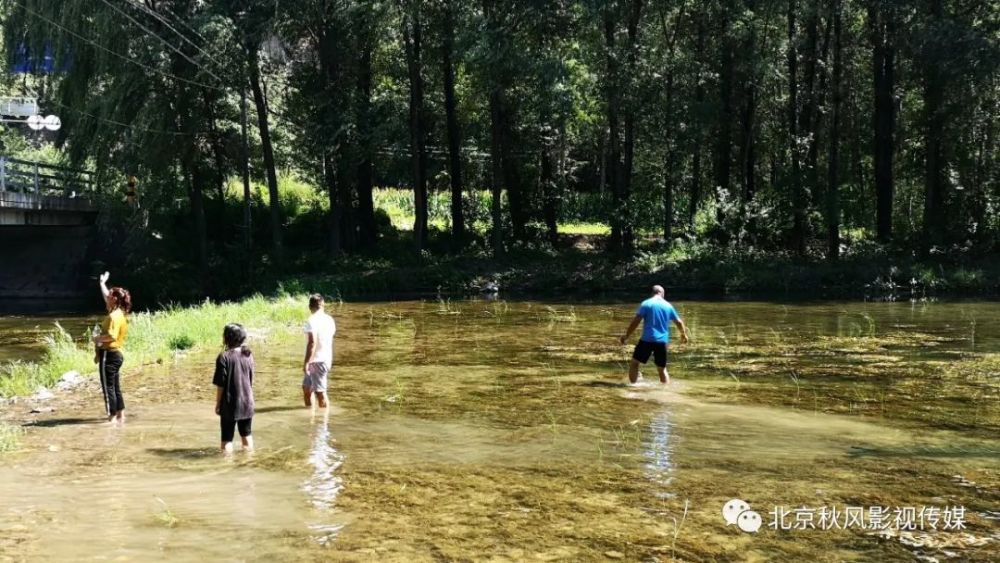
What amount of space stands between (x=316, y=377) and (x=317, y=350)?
42cm

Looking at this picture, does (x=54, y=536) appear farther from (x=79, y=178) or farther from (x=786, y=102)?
(x=786, y=102)

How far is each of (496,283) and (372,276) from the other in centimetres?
521

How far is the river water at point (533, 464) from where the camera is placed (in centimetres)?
655

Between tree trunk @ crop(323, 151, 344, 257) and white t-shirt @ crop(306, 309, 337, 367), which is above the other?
tree trunk @ crop(323, 151, 344, 257)

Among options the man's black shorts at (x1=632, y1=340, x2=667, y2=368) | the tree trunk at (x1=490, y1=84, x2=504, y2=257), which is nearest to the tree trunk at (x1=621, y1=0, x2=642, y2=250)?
the tree trunk at (x1=490, y1=84, x2=504, y2=257)

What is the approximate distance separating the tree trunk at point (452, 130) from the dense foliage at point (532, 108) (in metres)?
0.12

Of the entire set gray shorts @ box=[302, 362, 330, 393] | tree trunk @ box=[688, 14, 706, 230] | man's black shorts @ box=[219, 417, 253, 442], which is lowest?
man's black shorts @ box=[219, 417, 253, 442]

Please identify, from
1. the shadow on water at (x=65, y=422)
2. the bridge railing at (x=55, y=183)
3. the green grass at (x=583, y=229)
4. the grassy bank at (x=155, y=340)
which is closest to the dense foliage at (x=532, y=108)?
the bridge railing at (x=55, y=183)

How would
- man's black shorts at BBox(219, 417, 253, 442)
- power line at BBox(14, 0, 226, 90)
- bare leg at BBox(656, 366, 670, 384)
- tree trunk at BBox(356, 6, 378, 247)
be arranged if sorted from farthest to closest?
tree trunk at BBox(356, 6, 378, 247), power line at BBox(14, 0, 226, 90), bare leg at BBox(656, 366, 670, 384), man's black shorts at BBox(219, 417, 253, 442)

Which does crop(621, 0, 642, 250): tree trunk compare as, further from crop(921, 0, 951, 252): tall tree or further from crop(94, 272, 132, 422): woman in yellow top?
crop(94, 272, 132, 422): woman in yellow top

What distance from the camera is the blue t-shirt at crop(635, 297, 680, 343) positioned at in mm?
13516

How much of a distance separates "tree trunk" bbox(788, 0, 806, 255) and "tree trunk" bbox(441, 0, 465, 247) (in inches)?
582

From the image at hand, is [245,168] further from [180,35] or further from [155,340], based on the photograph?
[155,340]

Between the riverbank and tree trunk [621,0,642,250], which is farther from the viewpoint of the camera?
tree trunk [621,0,642,250]
